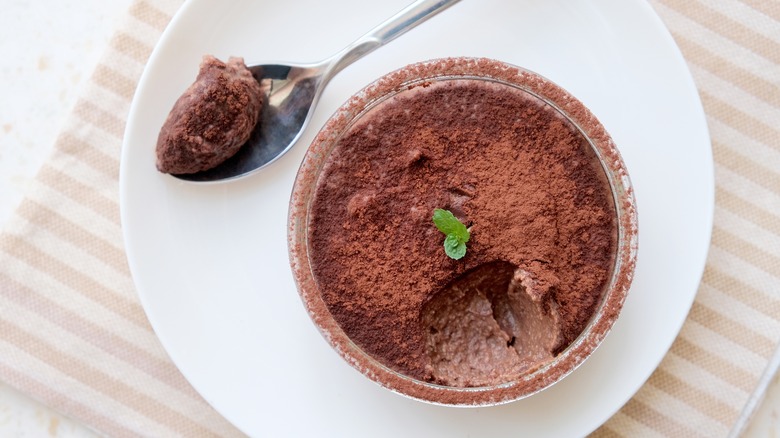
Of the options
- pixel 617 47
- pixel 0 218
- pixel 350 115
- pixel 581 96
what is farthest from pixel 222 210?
pixel 617 47

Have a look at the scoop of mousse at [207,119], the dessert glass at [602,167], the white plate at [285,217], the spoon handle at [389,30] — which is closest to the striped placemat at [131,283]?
the white plate at [285,217]

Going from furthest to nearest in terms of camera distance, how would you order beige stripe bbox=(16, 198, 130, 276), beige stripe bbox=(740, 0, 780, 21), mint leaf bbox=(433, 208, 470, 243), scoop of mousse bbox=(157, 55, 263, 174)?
beige stripe bbox=(16, 198, 130, 276)
beige stripe bbox=(740, 0, 780, 21)
scoop of mousse bbox=(157, 55, 263, 174)
mint leaf bbox=(433, 208, 470, 243)

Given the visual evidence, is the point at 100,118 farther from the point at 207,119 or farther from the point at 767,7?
the point at 767,7

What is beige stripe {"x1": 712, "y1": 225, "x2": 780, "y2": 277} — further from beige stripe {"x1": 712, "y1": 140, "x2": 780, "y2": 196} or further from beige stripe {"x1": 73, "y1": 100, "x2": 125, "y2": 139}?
beige stripe {"x1": 73, "y1": 100, "x2": 125, "y2": 139}

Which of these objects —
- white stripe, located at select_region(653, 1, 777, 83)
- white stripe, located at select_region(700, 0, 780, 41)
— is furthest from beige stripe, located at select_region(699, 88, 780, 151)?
white stripe, located at select_region(700, 0, 780, 41)

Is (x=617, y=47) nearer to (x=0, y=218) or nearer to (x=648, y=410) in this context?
(x=648, y=410)

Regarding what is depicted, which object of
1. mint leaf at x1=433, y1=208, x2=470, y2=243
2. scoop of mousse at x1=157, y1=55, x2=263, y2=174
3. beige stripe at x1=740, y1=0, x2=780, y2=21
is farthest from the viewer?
beige stripe at x1=740, y1=0, x2=780, y2=21
